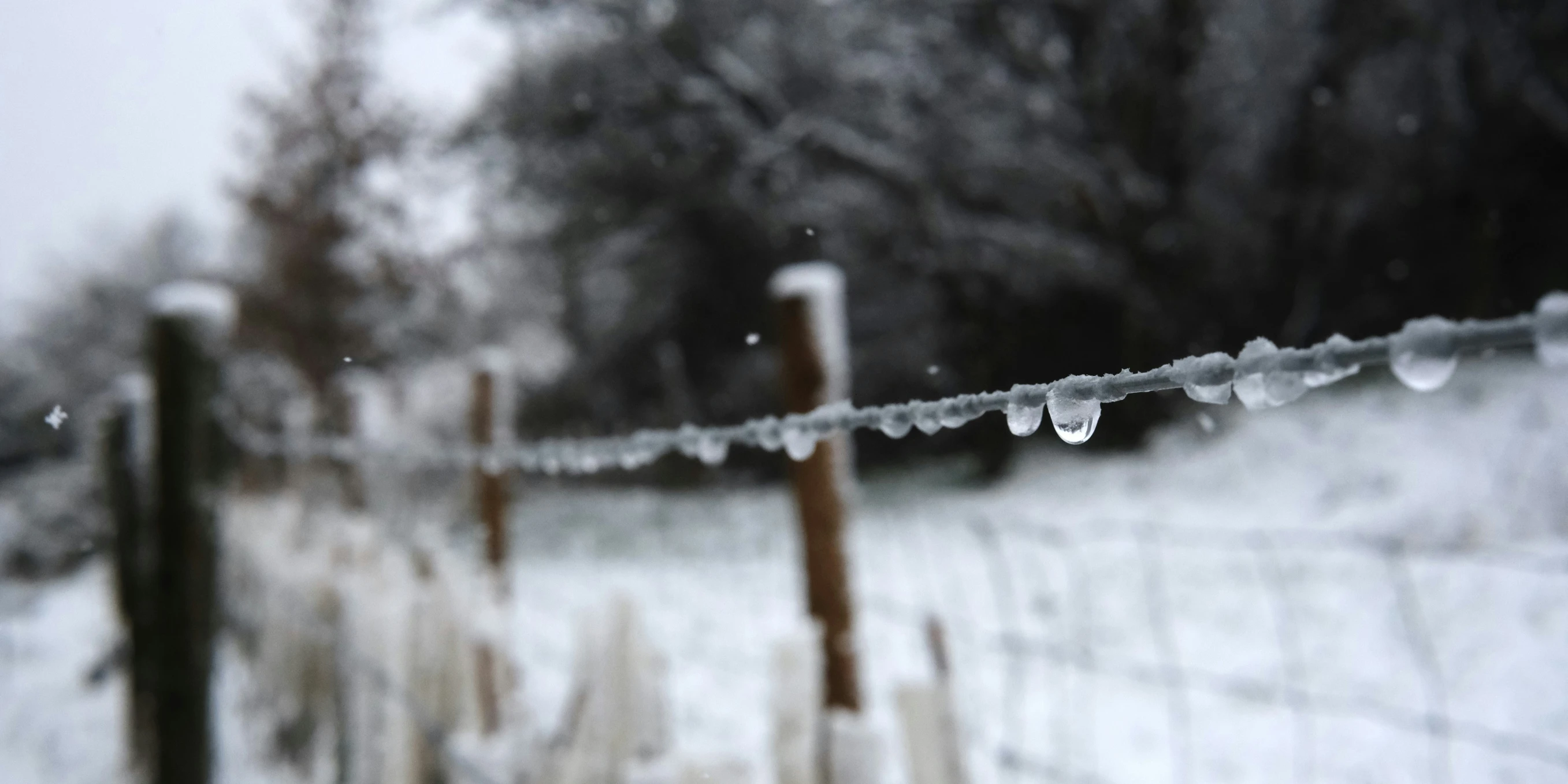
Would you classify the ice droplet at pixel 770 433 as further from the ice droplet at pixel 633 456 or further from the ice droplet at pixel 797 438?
the ice droplet at pixel 633 456

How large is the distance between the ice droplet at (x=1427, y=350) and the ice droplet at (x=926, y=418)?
28cm

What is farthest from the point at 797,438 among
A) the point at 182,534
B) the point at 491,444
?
the point at 491,444

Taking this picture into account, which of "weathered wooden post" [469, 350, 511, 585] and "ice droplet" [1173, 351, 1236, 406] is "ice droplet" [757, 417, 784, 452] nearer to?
"ice droplet" [1173, 351, 1236, 406]

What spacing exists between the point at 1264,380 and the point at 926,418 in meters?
0.24

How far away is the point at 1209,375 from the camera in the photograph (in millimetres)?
393

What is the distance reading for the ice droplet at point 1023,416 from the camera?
50 cm

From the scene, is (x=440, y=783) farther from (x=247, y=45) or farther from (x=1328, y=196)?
(x=247, y=45)

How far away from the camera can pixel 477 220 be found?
29.7 feet

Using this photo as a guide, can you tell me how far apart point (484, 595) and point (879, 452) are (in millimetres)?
6285

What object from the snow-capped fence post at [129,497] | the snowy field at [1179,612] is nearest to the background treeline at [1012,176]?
the snowy field at [1179,612]

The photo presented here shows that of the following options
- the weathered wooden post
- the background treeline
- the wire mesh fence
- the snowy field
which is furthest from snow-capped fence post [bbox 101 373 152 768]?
the background treeline

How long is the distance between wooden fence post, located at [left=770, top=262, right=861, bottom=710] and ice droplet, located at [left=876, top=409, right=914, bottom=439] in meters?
0.54

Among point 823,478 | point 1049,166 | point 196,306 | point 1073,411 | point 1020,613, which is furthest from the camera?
point 1049,166

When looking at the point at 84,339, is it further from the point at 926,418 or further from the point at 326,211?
the point at 926,418
